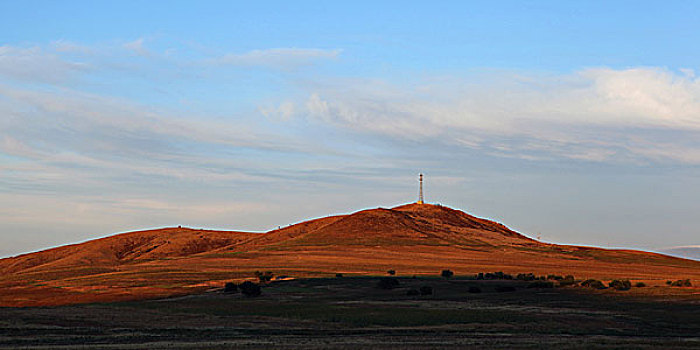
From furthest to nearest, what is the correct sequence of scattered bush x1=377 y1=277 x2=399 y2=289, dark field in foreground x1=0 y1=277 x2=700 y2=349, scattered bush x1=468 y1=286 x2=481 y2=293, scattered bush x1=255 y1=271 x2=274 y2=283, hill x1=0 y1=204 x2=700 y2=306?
1. hill x1=0 y1=204 x2=700 y2=306
2. scattered bush x1=255 y1=271 x2=274 y2=283
3. scattered bush x1=377 y1=277 x2=399 y2=289
4. scattered bush x1=468 y1=286 x2=481 y2=293
5. dark field in foreground x1=0 y1=277 x2=700 y2=349

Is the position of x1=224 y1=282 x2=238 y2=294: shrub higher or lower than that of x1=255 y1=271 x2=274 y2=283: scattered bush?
lower

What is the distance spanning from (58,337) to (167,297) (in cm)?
3406

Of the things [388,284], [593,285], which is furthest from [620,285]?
[388,284]

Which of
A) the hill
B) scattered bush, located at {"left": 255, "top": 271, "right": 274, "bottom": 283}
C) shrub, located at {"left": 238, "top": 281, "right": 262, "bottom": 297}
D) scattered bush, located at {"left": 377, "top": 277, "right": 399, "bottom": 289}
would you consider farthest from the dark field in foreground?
the hill

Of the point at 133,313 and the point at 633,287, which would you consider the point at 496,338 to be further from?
the point at 633,287

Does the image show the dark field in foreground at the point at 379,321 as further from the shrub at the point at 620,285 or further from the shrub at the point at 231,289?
the shrub at the point at 231,289

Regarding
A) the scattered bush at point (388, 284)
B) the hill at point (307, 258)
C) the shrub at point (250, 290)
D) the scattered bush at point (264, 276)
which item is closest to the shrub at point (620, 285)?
the scattered bush at point (388, 284)

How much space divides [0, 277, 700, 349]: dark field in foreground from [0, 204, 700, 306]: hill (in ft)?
63.1

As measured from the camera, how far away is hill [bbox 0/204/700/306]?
294 feet

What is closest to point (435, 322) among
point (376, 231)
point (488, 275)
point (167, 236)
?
point (488, 275)

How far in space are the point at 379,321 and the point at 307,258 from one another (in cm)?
7153

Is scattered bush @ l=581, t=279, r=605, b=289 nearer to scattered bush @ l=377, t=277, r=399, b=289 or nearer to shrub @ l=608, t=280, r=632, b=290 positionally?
shrub @ l=608, t=280, r=632, b=290

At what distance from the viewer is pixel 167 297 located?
70.9m

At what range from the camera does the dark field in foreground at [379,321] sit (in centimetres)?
3388
